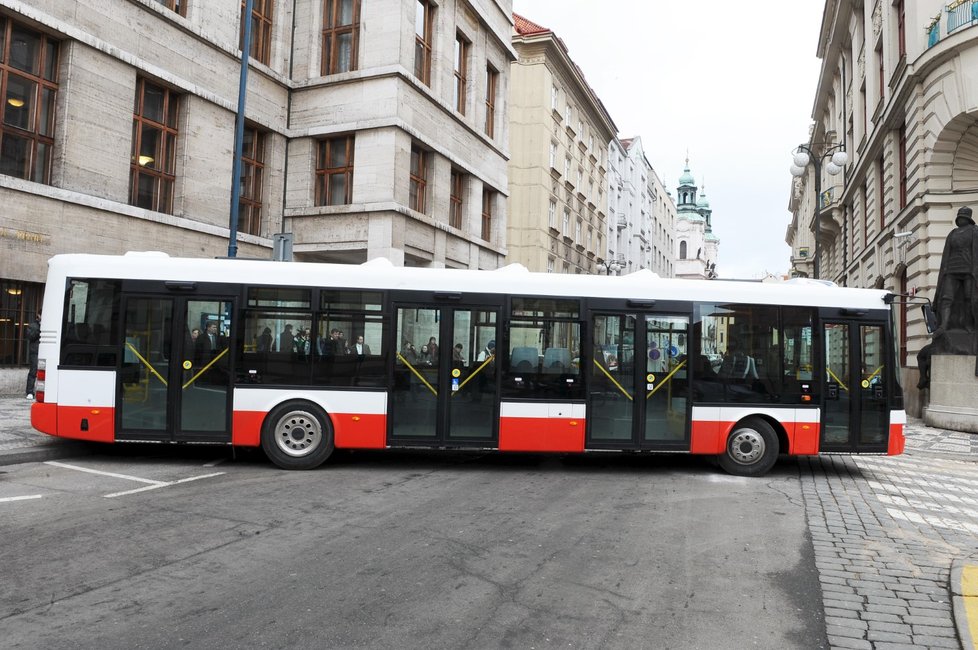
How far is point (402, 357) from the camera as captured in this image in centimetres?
993

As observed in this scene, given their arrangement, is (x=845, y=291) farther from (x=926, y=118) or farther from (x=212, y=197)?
(x=212, y=197)

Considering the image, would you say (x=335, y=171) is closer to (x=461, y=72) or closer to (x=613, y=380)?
(x=461, y=72)

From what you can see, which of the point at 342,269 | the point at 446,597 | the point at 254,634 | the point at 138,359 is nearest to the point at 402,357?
the point at 342,269

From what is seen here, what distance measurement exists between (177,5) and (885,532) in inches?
783

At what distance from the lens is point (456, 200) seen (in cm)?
2722

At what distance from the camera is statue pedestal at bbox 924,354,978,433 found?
1742cm

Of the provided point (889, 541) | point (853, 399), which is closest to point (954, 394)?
point (853, 399)

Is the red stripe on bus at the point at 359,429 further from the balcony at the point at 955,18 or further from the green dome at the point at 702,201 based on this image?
the green dome at the point at 702,201

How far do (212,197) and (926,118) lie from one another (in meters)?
20.5

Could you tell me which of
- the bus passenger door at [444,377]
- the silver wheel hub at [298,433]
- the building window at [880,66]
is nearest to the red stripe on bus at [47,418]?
the silver wheel hub at [298,433]

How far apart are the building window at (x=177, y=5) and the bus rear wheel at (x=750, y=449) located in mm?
17343

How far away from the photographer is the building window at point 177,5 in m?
18.9

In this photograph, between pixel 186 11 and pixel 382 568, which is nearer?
pixel 382 568

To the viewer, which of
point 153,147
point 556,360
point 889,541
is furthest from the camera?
point 153,147
